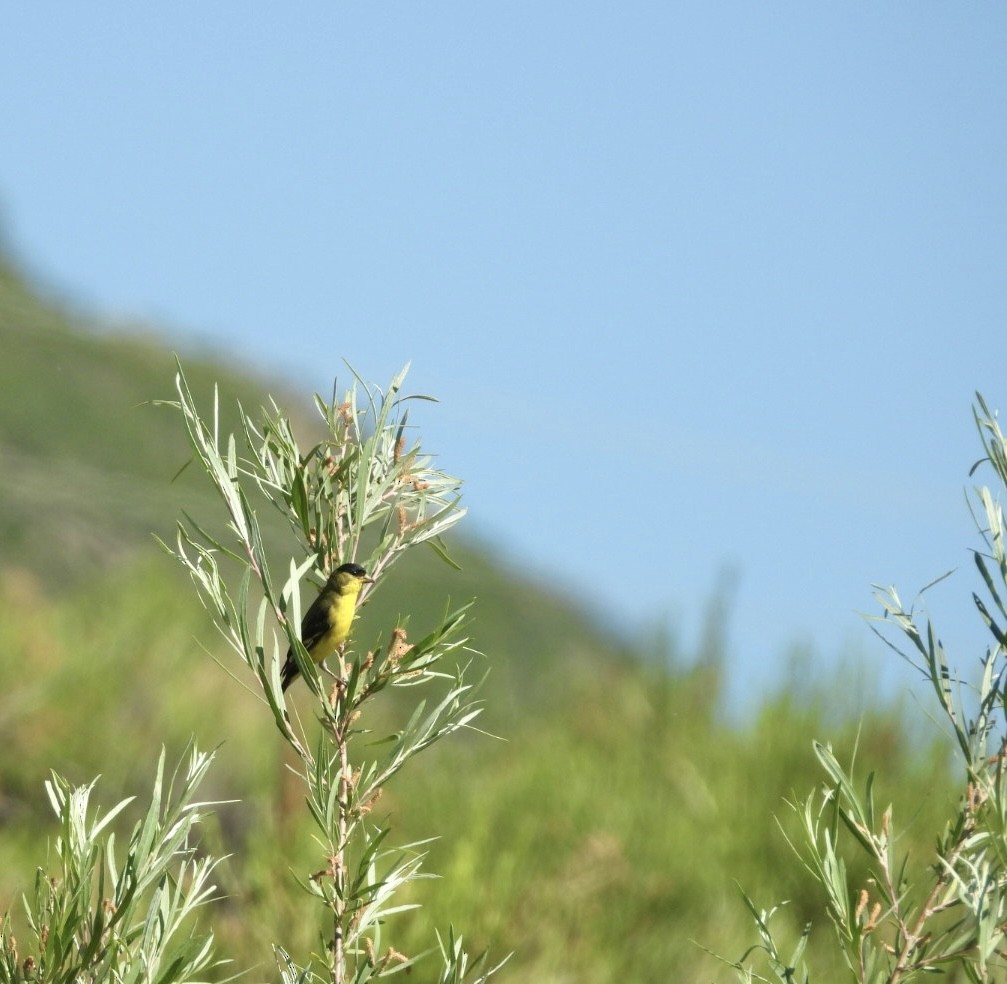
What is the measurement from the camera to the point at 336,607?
5.67 ft

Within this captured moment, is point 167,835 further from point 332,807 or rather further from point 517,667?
point 517,667

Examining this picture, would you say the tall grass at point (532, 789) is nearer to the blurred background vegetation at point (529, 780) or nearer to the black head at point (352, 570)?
the blurred background vegetation at point (529, 780)

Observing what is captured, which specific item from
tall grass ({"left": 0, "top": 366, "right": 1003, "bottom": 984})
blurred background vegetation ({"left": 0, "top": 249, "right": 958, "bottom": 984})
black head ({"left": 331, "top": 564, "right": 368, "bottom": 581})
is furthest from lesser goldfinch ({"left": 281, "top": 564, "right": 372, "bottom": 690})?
tall grass ({"left": 0, "top": 366, "right": 1003, "bottom": 984})

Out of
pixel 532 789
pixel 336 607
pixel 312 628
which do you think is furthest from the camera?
pixel 532 789

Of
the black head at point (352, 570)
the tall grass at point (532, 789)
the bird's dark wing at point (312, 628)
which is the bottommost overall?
the tall grass at point (532, 789)

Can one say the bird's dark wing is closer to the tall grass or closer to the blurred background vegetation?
the blurred background vegetation

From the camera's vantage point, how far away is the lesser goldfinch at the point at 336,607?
165 cm

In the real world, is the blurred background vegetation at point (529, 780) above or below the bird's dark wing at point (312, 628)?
below

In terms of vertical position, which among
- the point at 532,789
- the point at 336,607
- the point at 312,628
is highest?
the point at 336,607

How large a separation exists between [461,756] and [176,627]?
9.89 ft

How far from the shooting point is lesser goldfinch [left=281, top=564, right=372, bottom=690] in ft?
5.41

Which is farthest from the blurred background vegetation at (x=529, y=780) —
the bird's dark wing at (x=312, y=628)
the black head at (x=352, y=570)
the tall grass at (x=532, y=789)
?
the black head at (x=352, y=570)

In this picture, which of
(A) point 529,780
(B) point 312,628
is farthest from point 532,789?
(B) point 312,628

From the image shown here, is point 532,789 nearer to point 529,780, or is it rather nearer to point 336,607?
point 529,780
